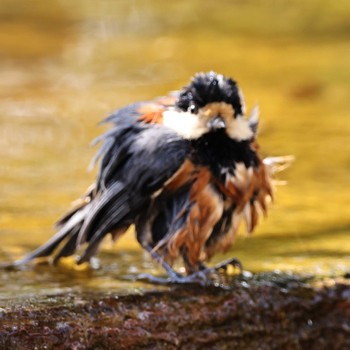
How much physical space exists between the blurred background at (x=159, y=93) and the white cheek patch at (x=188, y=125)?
643 millimetres

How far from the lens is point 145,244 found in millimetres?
4625

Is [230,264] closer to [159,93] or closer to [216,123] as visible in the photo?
[216,123]

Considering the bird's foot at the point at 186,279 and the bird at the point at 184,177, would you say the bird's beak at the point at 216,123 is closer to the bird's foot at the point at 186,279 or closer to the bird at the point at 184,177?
the bird at the point at 184,177

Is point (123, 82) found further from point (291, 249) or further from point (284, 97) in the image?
point (291, 249)

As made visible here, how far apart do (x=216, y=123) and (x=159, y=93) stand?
4.37 m

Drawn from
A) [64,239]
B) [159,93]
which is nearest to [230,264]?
[64,239]

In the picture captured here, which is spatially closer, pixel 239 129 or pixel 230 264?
pixel 239 129

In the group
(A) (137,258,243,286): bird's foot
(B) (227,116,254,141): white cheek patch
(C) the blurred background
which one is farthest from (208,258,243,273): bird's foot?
(B) (227,116,254,141): white cheek patch

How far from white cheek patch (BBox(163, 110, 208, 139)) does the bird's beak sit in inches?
1.5

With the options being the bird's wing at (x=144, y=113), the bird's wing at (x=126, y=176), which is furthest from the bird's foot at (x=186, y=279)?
the bird's wing at (x=144, y=113)

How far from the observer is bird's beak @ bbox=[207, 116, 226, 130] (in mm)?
4336

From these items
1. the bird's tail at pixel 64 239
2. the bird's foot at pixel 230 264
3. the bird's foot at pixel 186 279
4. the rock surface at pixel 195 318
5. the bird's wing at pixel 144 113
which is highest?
the bird's wing at pixel 144 113

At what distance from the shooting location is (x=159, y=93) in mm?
8680

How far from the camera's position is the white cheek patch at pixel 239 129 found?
4.44m
